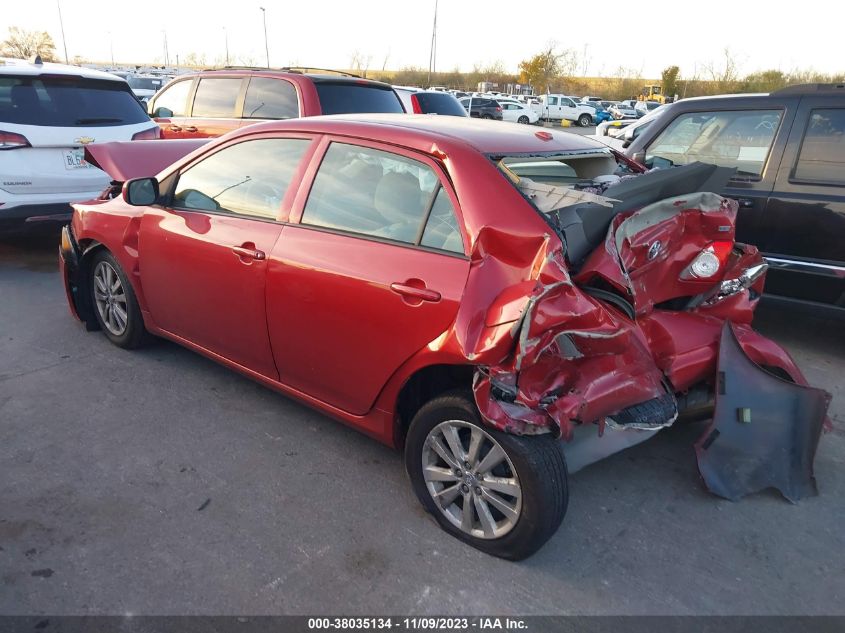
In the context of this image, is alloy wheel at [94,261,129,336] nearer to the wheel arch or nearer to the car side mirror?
the car side mirror

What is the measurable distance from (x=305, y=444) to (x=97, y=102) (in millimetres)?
5176

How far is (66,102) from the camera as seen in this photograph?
21.5 ft

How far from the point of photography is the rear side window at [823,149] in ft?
15.0

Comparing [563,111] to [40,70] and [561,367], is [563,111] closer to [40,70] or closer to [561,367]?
[40,70]

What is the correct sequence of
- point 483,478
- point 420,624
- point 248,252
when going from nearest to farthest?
1. point 420,624
2. point 483,478
3. point 248,252

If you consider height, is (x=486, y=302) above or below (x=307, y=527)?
above

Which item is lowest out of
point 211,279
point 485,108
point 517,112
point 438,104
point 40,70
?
point 517,112

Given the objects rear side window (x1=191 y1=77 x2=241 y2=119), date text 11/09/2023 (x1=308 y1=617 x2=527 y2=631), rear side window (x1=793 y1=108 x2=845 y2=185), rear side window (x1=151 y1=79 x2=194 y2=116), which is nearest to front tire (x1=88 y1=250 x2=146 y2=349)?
date text 11/09/2023 (x1=308 y1=617 x2=527 y2=631)

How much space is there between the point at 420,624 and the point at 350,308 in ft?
4.39

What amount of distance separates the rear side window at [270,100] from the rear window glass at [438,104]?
118 inches

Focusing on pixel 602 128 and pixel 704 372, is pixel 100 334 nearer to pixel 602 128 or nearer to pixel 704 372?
pixel 704 372

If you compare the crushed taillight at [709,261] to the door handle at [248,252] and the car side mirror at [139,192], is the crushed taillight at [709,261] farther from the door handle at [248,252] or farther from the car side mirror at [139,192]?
the car side mirror at [139,192]

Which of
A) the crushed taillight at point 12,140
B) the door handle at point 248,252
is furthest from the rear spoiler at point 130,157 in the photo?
the door handle at point 248,252

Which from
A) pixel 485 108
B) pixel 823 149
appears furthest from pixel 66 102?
pixel 485 108
